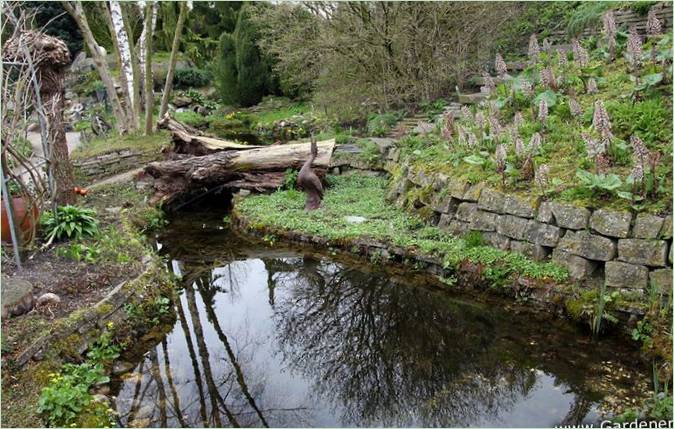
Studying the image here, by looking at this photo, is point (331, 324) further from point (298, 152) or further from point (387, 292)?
point (298, 152)

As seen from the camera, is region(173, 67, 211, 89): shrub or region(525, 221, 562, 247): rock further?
region(173, 67, 211, 89): shrub

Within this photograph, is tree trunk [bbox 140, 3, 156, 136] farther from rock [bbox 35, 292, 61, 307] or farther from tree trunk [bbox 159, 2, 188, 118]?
→ rock [bbox 35, 292, 61, 307]

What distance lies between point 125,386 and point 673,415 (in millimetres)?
4208

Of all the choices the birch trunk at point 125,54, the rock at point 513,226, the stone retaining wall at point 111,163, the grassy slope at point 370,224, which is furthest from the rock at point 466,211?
the birch trunk at point 125,54

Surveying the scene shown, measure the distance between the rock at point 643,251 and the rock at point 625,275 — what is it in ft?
0.18

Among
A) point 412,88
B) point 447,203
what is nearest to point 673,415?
point 447,203

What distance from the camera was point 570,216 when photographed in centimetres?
554

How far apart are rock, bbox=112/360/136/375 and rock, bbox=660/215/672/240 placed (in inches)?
194

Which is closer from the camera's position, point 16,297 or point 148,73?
point 16,297

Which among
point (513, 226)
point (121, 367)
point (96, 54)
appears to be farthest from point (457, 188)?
point (96, 54)

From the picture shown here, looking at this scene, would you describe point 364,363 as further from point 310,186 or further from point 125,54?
point 125,54

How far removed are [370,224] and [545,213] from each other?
261 cm

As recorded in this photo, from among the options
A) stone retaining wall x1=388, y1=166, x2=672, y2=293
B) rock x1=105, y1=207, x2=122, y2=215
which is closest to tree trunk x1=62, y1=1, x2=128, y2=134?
rock x1=105, y1=207, x2=122, y2=215

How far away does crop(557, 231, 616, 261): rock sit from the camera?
5223 millimetres
